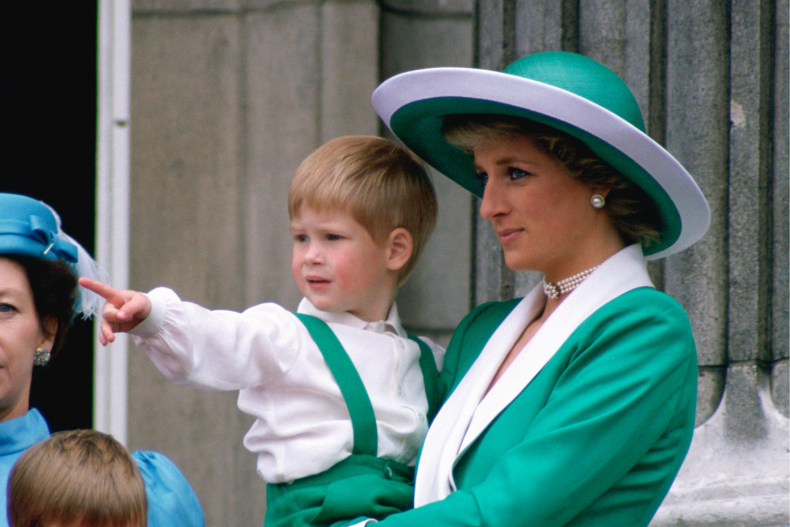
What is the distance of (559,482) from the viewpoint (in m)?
1.67

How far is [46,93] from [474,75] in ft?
7.46

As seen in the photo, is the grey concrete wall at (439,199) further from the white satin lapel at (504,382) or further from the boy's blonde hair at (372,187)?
the white satin lapel at (504,382)

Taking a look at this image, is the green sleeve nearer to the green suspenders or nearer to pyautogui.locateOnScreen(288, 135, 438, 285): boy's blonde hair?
the green suspenders

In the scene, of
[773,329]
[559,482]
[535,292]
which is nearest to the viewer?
[559,482]

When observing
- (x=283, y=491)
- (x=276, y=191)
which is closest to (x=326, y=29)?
(x=276, y=191)

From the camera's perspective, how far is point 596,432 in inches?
66.2

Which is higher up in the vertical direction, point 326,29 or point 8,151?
point 326,29

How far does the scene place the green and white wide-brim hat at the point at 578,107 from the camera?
181cm

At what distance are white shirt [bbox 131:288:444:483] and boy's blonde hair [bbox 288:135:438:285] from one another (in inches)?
9.6

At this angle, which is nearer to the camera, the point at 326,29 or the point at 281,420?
the point at 281,420

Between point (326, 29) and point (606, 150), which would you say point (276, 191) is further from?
point (606, 150)

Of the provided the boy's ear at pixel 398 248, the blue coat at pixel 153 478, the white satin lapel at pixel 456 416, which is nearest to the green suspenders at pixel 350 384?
the white satin lapel at pixel 456 416

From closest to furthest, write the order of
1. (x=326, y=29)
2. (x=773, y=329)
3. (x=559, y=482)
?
(x=559, y=482) < (x=773, y=329) < (x=326, y=29)

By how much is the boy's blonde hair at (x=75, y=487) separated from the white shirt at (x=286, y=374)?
0.22 m
